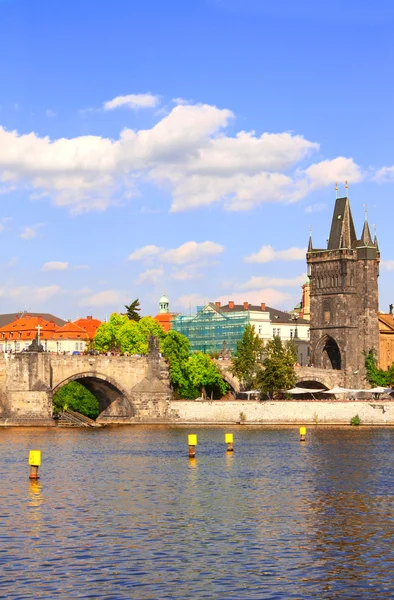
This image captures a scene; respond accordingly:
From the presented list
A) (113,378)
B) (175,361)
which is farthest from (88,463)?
(175,361)

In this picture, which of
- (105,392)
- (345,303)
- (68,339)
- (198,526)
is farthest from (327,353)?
(198,526)

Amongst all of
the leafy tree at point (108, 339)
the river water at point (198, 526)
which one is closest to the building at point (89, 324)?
the leafy tree at point (108, 339)

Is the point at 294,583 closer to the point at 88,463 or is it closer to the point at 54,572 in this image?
the point at 54,572

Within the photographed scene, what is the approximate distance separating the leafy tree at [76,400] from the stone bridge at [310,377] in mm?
17478

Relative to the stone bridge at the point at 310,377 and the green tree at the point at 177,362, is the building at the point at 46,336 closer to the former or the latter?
the stone bridge at the point at 310,377

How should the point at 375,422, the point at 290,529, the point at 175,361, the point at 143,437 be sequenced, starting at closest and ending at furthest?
the point at 290,529, the point at 143,437, the point at 375,422, the point at 175,361

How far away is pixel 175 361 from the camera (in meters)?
120

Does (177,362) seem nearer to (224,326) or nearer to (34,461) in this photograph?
(224,326)

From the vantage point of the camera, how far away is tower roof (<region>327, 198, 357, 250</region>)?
459 ft

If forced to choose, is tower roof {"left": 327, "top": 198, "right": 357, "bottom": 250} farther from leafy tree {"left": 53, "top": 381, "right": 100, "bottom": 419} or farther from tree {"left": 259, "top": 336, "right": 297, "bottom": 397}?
leafy tree {"left": 53, "top": 381, "right": 100, "bottom": 419}

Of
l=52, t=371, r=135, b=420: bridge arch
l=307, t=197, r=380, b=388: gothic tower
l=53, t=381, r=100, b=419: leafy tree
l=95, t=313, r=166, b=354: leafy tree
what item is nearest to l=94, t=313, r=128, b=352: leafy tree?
l=95, t=313, r=166, b=354: leafy tree

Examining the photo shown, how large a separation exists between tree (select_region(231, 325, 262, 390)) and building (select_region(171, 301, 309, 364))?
3214 cm

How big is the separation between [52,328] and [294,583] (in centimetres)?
15324

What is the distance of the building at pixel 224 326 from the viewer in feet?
549
